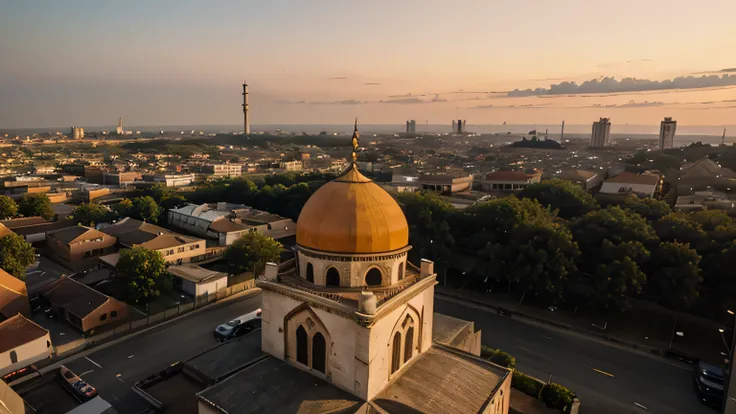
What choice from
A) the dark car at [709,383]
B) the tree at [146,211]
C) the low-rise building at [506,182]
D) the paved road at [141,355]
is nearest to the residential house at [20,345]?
the paved road at [141,355]

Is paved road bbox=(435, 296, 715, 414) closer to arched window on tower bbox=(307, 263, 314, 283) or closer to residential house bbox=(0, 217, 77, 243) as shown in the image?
arched window on tower bbox=(307, 263, 314, 283)

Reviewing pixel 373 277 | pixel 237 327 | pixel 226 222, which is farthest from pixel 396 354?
pixel 226 222

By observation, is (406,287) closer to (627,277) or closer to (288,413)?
(288,413)

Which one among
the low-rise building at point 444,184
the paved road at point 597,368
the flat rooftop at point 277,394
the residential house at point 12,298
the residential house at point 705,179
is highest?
the residential house at point 705,179

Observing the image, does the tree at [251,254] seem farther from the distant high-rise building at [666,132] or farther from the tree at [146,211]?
the distant high-rise building at [666,132]

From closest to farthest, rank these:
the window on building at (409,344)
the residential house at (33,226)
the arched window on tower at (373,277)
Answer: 1. the arched window on tower at (373,277)
2. the window on building at (409,344)
3. the residential house at (33,226)

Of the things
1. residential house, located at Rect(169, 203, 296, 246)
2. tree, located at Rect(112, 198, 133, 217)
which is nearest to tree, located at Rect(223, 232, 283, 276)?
residential house, located at Rect(169, 203, 296, 246)
